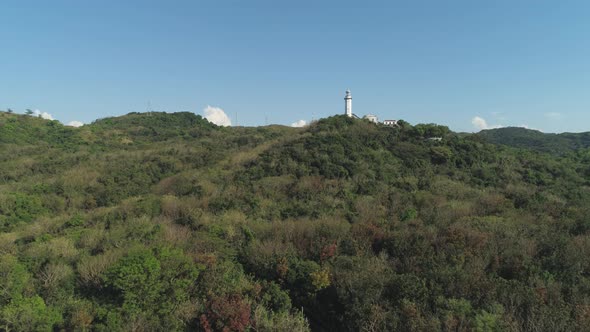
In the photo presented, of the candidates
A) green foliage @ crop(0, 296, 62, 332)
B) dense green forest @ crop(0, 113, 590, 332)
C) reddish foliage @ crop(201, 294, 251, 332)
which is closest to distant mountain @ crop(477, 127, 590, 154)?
dense green forest @ crop(0, 113, 590, 332)

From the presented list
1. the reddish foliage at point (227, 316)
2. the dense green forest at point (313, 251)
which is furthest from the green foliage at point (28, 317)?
the reddish foliage at point (227, 316)

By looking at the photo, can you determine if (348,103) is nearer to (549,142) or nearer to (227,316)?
(227,316)

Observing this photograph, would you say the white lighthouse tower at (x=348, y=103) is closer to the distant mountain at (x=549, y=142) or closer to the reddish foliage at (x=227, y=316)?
the distant mountain at (x=549, y=142)

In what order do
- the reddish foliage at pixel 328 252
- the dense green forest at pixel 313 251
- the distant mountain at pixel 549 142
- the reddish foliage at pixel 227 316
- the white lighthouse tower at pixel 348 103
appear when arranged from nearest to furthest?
the reddish foliage at pixel 227 316 < the dense green forest at pixel 313 251 < the reddish foliage at pixel 328 252 < the white lighthouse tower at pixel 348 103 < the distant mountain at pixel 549 142

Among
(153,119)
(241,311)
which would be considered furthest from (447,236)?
(153,119)

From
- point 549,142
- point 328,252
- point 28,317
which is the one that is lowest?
point 28,317

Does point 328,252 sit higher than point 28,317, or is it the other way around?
point 328,252

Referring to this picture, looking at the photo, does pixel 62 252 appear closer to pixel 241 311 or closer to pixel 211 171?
pixel 241 311

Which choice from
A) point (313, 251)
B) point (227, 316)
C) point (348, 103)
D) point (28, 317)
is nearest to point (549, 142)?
point (348, 103)
